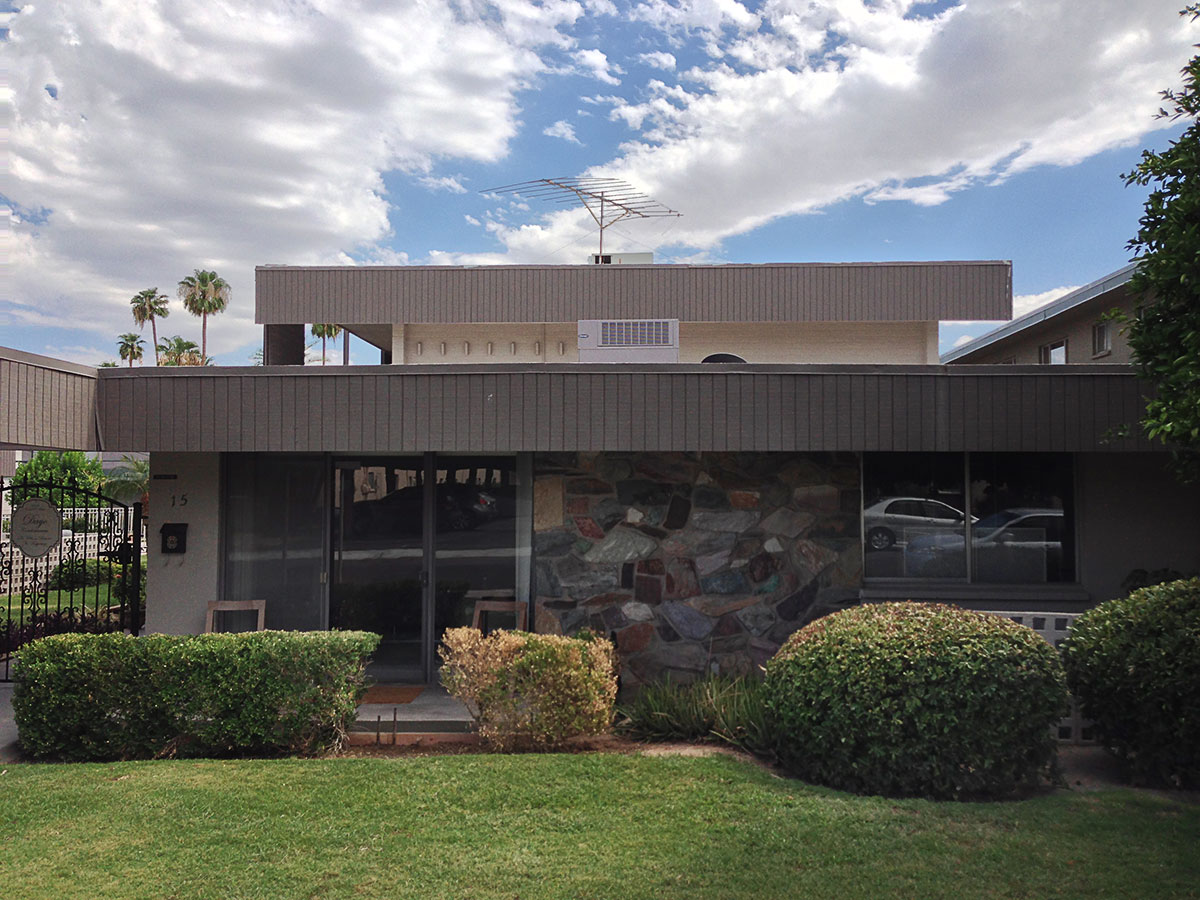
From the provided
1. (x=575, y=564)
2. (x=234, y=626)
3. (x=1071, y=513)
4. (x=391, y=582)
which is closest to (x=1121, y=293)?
(x=1071, y=513)

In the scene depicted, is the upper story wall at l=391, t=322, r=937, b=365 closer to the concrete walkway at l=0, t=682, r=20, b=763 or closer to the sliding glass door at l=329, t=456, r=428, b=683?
the sliding glass door at l=329, t=456, r=428, b=683

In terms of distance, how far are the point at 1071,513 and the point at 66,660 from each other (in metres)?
8.53

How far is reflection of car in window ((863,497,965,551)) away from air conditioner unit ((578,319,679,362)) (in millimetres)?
2485

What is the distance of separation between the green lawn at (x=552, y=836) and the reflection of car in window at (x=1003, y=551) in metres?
2.93

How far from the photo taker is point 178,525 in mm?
8906

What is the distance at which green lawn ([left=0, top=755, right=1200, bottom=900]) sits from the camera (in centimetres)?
445

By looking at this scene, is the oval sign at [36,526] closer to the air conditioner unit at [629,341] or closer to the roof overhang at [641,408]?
the roof overhang at [641,408]

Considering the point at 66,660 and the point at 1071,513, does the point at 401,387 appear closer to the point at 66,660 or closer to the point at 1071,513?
the point at 66,660

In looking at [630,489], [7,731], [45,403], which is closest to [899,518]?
[630,489]

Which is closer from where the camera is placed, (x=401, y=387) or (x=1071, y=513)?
(x=401, y=387)

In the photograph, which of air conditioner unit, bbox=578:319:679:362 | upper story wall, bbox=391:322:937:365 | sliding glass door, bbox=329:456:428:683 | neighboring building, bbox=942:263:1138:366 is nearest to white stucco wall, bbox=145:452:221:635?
sliding glass door, bbox=329:456:428:683

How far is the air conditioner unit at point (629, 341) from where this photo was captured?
366 inches

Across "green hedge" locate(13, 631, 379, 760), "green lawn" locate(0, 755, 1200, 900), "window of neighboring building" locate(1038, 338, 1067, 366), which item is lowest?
"green lawn" locate(0, 755, 1200, 900)

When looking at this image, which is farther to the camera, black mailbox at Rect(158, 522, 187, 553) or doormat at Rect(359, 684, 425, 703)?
black mailbox at Rect(158, 522, 187, 553)
